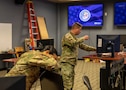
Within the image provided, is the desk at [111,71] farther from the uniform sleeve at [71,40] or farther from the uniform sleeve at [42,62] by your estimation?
the uniform sleeve at [42,62]

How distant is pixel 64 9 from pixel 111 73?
734 centimetres

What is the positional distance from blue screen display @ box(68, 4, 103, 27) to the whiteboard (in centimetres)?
349

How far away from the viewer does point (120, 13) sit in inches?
368

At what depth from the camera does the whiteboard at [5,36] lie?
772 cm

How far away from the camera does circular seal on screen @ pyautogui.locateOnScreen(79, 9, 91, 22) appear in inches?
396

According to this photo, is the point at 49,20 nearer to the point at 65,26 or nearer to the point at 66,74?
the point at 65,26

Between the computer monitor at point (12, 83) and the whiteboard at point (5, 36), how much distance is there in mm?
6866

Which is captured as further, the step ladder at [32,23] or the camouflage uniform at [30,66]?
the step ladder at [32,23]

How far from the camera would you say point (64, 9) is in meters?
11.0

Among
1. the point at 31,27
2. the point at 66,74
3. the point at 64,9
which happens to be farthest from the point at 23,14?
the point at 66,74

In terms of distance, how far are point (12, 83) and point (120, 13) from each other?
8.89 m

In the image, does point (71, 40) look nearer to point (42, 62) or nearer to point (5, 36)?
point (42, 62)

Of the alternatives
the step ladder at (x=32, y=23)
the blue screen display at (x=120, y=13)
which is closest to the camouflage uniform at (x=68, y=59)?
the step ladder at (x=32, y=23)

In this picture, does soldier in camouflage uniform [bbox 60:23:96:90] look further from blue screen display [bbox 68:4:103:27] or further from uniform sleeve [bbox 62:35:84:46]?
blue screen display [bbox 68:4:103:27]
